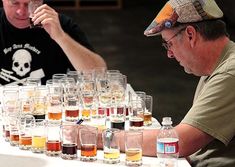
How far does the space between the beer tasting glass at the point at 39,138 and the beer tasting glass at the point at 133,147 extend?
1.29 ft

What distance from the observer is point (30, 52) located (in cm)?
468

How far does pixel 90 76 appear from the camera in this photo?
4.03 meters

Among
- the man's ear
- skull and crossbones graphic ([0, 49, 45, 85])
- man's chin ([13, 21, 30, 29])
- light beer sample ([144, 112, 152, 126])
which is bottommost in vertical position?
light beer sample ([144, 112, 152, 126])

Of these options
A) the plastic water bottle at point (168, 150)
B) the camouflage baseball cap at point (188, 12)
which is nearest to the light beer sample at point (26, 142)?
the plastic water bottle at point (168, 150)

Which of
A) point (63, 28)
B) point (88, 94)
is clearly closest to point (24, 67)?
point (63, 28)

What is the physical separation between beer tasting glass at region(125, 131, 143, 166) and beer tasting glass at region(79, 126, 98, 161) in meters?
0.14

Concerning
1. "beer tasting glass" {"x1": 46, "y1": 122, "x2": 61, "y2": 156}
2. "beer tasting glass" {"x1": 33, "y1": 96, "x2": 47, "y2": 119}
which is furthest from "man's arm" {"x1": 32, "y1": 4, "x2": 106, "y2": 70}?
"beer tasting glass" {"x1": 46, "y1": 122, "x2": 61, "y2": 156}

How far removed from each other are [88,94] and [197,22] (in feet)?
2.84

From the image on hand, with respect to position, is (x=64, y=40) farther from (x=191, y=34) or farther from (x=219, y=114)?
(x=219, y=114)

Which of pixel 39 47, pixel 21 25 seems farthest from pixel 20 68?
pixel 21 25

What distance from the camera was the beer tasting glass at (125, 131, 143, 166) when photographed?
9.11 ft

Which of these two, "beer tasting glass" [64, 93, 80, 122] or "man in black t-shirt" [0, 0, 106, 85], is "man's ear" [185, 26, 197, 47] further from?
"man in black t-shirt" [0, 0, 106, 85]

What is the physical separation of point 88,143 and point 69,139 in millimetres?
92

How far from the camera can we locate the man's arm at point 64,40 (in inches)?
176
